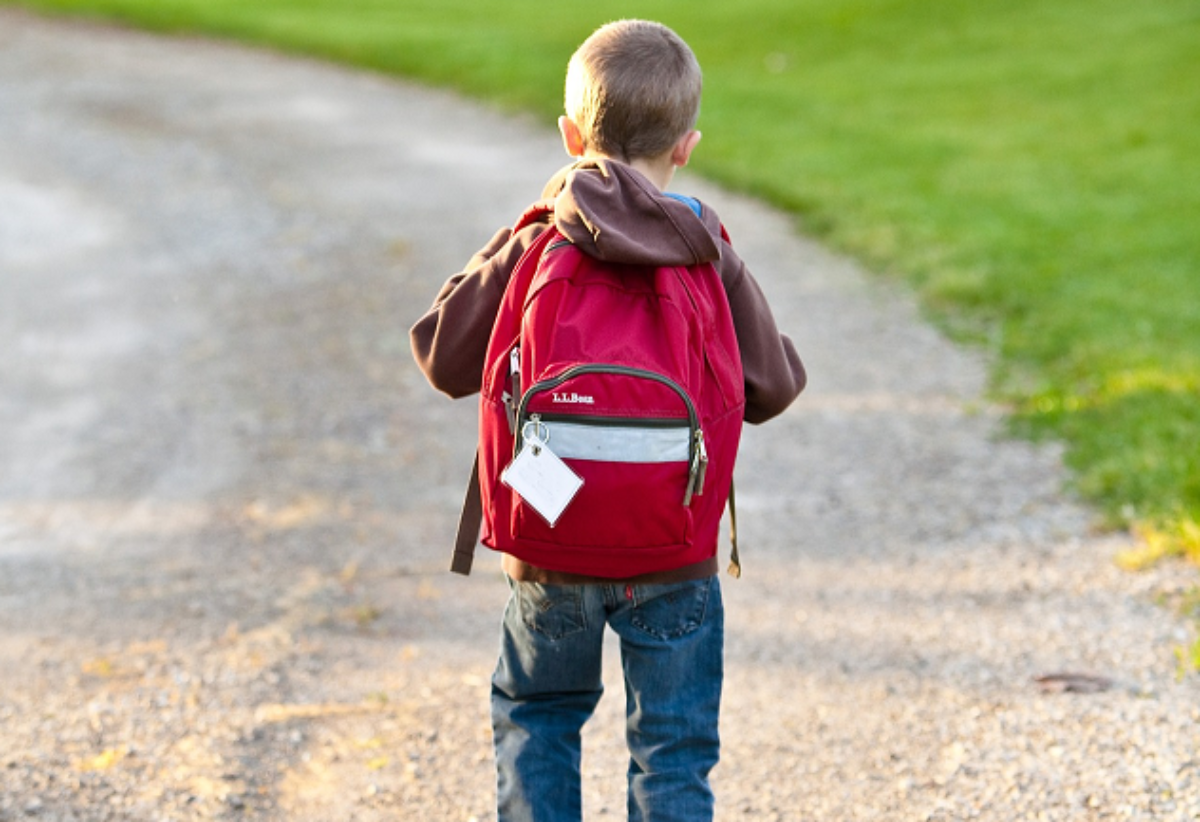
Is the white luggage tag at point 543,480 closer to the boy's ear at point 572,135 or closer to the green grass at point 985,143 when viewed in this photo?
the boy's ear at point 572,135

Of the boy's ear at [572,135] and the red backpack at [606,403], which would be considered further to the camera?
the boy's ear at [572,135]

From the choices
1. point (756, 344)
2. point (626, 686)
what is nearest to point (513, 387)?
point (756, 344)

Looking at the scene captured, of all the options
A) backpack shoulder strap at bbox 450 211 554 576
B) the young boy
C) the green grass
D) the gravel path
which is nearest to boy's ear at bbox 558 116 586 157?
the young boy

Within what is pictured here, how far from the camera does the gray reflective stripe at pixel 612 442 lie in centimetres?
214

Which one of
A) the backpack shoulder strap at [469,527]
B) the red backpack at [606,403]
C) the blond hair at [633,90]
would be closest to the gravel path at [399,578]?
the backpack shoulder strap at [469,527]

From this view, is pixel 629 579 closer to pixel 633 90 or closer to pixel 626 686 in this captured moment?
pixel 626 686

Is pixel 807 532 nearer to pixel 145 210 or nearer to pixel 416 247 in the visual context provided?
pixel 416 247

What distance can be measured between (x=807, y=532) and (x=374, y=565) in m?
1.48

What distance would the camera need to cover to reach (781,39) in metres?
17.0

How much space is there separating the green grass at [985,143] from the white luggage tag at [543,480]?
273cm

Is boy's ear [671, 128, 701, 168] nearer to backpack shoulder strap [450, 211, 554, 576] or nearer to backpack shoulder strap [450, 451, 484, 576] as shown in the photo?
backpack shoulder strap [450, 211, 554, 576]

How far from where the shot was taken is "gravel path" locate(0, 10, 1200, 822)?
3074mm

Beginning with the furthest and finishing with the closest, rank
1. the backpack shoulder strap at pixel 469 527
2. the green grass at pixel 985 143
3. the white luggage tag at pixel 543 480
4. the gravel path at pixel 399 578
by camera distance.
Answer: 1. the green grass at pixel 985 143
2. the gravel path at pixel 399 578
3. the backpack shoulder strap at pixel 469 527
4. the white luggage tag at pixel 543 480

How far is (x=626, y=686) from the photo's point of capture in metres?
2.42
